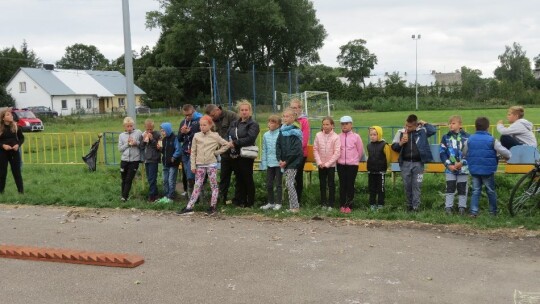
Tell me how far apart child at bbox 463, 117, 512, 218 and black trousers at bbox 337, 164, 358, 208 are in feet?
5.51

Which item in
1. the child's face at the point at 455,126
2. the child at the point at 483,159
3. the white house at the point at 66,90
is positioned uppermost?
the white house at the point at 66,90

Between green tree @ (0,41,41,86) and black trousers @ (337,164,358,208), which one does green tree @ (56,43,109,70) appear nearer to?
green tree @ (0,41,41,86)

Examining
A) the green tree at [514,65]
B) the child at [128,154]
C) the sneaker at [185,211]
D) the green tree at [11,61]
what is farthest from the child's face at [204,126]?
the green tree at [514,65]

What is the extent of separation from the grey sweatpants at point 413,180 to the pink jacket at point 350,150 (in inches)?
27.5

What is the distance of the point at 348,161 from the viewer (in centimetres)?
A: 835

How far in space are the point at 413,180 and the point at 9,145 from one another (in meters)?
7.33

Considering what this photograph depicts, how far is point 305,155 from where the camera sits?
872 centimetres

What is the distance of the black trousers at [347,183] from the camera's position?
8.39m

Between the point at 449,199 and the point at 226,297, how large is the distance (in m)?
4.32

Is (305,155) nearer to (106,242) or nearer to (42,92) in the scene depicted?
(106,242)

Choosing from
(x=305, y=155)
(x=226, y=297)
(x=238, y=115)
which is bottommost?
(x=226, y=297)

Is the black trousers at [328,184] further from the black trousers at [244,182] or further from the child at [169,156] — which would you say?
the child at [169,156]

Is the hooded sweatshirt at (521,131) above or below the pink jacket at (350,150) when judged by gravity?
above

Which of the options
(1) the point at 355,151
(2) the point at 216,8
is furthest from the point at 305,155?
(2) the point at 216,8
